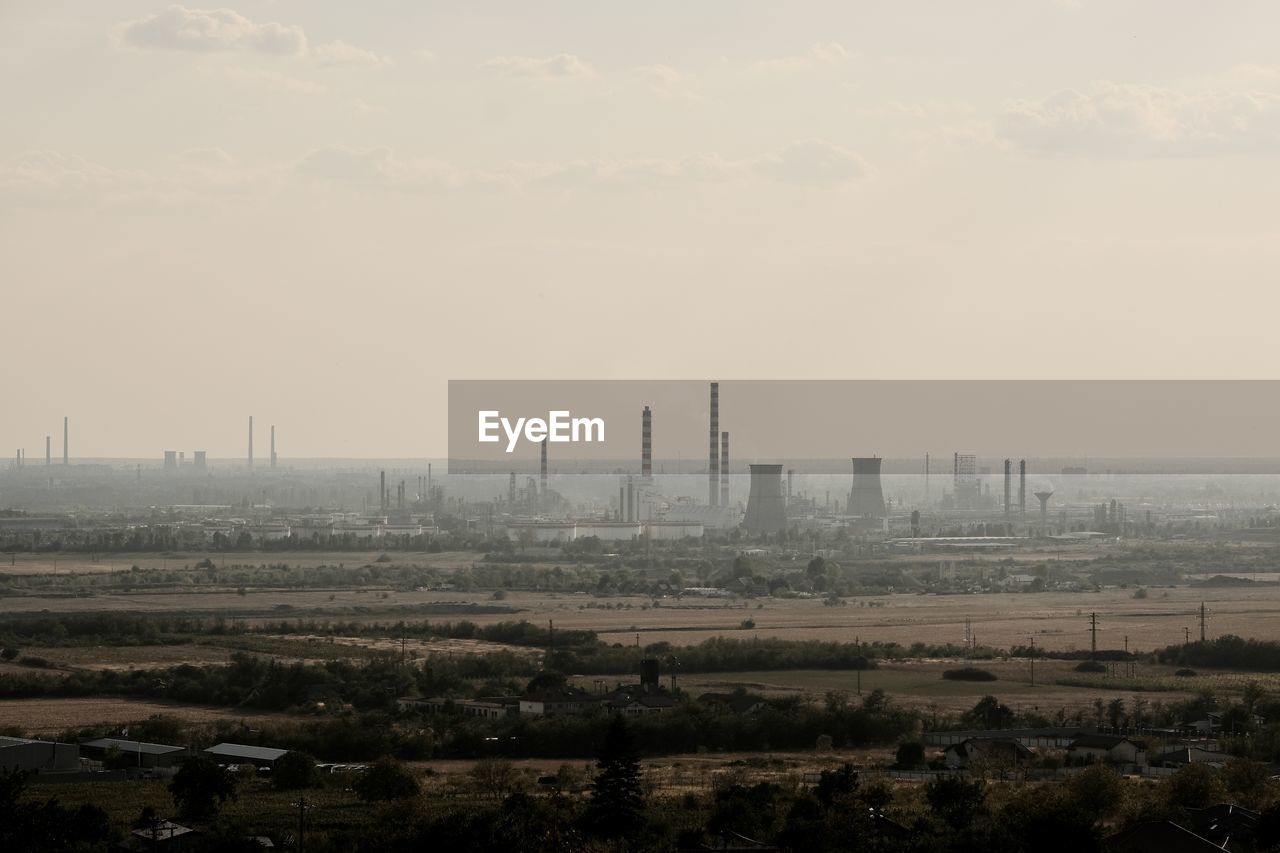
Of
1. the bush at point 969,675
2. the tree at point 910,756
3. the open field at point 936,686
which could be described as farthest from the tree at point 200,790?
the bush at point 969,675

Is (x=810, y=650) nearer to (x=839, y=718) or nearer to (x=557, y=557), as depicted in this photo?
(x=839, y=718)

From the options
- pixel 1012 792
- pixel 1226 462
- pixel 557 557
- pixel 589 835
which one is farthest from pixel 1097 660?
pixel 1226 462

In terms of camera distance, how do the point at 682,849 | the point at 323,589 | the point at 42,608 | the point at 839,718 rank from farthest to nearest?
the point at 323,589
the point at 42,608
the point at 839,718
the point at 682,849

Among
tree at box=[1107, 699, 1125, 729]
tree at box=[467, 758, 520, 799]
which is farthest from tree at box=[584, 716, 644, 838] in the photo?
tree at box=[1107, 699, 1125, 729]

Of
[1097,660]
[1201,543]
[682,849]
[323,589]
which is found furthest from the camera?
[1201,543]

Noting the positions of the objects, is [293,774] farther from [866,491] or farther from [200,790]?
[866,491]

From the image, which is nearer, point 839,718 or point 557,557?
point 839,718
